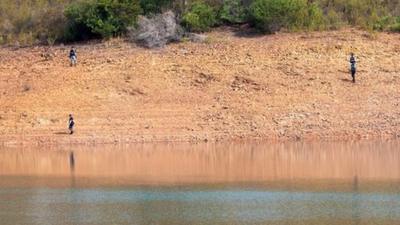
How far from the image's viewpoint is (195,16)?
44000 millimetres

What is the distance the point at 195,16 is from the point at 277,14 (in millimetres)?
3844

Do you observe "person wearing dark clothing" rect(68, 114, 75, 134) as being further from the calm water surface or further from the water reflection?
the calm water surface

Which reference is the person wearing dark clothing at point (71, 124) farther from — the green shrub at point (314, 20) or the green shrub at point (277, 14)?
the green shrub at point (314, 20)

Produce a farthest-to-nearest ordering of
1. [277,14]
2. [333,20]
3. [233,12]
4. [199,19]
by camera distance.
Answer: [233,12]
[333,20]
[199,19]
[277,14]

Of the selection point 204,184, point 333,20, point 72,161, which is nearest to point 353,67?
point 333,20

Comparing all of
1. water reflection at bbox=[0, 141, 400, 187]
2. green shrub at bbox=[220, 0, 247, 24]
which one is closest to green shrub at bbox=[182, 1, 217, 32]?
green shrub at bbox=[220, 0, 247, 24]

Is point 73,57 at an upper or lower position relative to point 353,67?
upper

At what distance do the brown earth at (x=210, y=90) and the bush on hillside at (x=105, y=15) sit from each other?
2.26 feet

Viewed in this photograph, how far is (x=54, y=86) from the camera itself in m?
40.1

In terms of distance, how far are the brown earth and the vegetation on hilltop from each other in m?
0.84

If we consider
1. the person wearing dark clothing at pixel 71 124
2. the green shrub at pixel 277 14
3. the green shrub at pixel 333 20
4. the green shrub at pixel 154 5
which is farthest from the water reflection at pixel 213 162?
the green shrub at pixel 154 5

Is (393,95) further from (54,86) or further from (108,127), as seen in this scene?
(54,86)

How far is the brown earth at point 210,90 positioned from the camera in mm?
36719

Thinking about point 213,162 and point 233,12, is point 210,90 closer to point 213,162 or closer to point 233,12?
point 233,12
